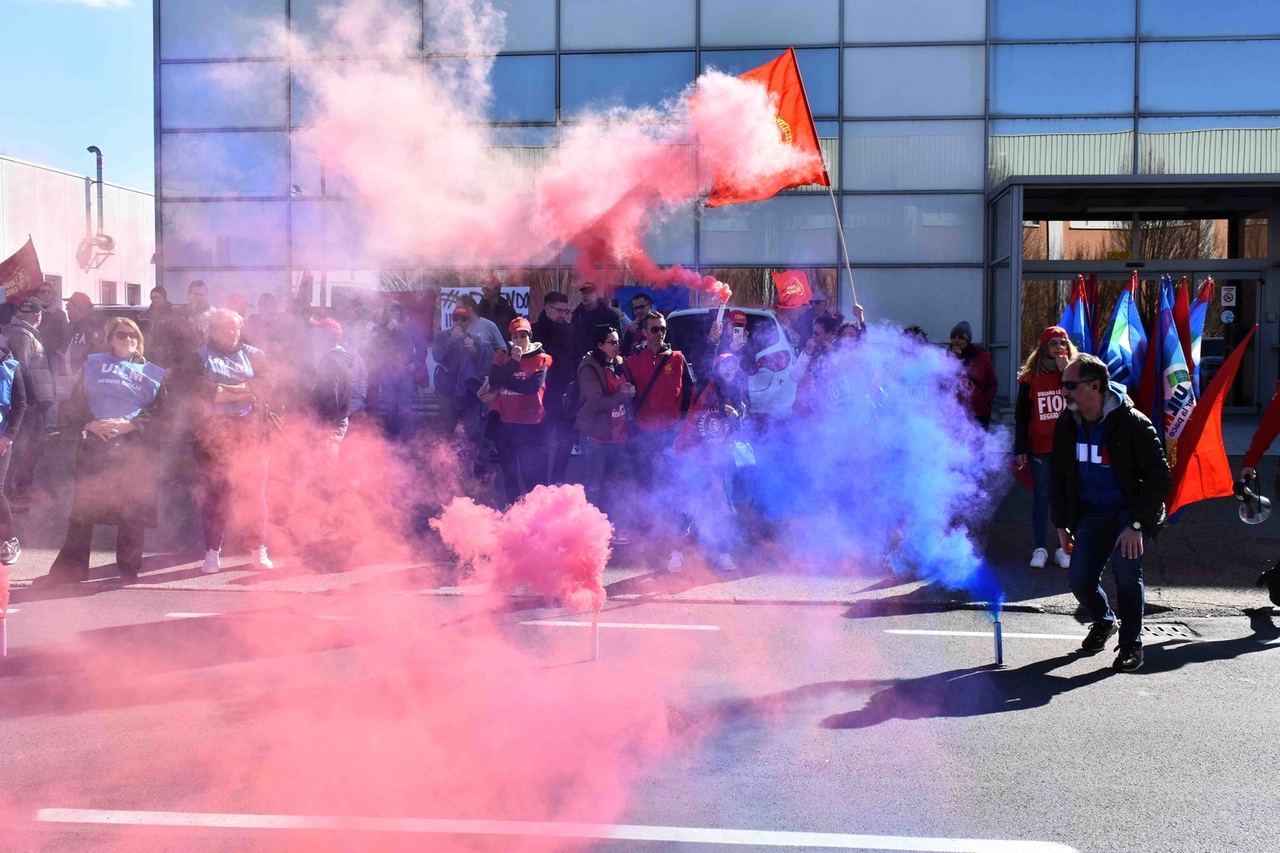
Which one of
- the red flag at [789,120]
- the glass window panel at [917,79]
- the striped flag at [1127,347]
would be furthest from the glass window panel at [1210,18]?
the red flag at [789,120]

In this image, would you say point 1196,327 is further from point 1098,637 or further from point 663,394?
point 663,394

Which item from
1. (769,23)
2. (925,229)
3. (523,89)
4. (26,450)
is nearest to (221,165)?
(523,89)

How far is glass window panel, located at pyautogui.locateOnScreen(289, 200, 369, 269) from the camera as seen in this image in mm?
10789

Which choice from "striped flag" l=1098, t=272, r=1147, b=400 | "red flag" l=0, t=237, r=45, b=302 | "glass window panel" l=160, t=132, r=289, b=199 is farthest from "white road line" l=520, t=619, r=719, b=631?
"glass window panel" l=160, t=132, r=289, b=199

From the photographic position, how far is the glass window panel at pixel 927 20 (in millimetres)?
14328

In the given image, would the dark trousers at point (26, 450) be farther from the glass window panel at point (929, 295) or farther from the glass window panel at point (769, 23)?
the glass window panel at point (929, 295)

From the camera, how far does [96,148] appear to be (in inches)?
206

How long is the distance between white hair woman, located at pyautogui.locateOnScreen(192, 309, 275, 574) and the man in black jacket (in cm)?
543

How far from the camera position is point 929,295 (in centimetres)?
1445

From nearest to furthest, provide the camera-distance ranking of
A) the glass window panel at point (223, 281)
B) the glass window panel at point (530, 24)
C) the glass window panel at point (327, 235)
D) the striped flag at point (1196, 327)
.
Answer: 1. the striped flag at point (1196, 327)
2. the glass window panel at point (327, 235)
3. the glass window panel at point (530, 24)
4. the glass window panel at point (223, 281)

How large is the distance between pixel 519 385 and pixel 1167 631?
15.7 ft

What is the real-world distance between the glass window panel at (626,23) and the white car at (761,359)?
5534 mm

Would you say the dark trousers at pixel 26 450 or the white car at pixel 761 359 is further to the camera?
the dark trousers at pixel 26 450

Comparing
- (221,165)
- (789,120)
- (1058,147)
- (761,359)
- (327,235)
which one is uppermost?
(1058,147)
